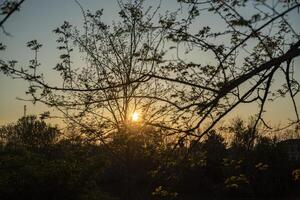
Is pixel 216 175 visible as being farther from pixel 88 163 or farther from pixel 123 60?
pixel 88 163

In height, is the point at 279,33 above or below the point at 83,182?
above

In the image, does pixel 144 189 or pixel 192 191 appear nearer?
pixel 144 189

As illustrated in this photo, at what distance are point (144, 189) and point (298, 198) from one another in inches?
263

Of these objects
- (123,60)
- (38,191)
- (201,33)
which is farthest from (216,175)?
(201,33)

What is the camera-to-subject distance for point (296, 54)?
3.37 m

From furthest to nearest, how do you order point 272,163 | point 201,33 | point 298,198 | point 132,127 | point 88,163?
1. point 272,163
2. point 298,198
3. point 88,163
4. point 201,33
5. point 132,127

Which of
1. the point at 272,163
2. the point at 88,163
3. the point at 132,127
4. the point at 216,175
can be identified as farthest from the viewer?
the point at 216,175

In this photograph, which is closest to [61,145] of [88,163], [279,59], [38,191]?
[88,163]

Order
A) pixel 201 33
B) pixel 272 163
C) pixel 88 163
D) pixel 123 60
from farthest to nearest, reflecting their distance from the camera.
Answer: pixel 272 163 → pixel 123 60 → pixel 88 163 → pixel 201 33

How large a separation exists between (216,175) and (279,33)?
57.3ft

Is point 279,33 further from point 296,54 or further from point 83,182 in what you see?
point 83,182

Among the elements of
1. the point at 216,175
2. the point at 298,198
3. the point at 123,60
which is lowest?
the point at 298,198

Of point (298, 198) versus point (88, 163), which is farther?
point (298, 198)

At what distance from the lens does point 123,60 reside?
41.9 ft
